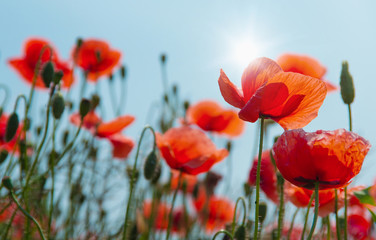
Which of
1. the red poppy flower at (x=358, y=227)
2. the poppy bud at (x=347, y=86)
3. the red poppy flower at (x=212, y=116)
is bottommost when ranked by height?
the red poppy flower at (x=358, y=227)

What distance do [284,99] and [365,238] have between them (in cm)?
82

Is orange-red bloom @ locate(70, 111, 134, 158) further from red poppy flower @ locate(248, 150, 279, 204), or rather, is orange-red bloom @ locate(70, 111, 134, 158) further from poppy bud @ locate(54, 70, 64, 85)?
red poppy flower @ locate(248, 150, 279, 204)

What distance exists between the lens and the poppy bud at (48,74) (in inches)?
58.6

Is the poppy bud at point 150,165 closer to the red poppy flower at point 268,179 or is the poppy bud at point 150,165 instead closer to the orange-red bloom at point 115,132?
the red poppy flower at point 268,179

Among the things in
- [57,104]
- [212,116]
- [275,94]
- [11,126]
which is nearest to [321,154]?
[275,94]

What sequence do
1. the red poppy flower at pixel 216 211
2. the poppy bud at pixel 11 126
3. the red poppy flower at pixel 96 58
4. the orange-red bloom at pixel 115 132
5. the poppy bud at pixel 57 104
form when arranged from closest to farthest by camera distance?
the poppy bud at pixel 57 104, the poppy bud at pixel 11 126, the orange-red bloom at pixel 115 132, the red poppy flower at pixel 216 211, the red poppy flower at pixel 96 58

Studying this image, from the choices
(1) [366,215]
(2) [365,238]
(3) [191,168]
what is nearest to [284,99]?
(3) [191,168]

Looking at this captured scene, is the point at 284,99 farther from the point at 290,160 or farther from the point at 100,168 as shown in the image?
the point at 100,168

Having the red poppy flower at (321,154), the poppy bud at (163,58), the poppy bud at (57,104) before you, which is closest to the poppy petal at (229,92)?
the red poppy flower at (321,154)

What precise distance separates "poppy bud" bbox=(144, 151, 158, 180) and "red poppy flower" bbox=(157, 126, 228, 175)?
71mm

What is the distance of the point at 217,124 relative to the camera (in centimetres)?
240

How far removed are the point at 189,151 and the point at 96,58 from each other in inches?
51.5

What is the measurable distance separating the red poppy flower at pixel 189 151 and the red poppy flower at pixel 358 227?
480 millimetres

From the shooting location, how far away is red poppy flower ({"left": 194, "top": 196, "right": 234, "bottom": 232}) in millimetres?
2373
